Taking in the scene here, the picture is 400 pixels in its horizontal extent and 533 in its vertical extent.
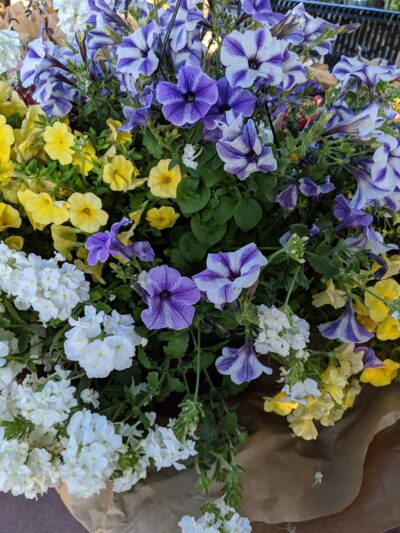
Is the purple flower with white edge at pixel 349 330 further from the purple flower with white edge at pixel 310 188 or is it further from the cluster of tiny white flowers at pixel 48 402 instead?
the cluster of tiny white flowers at pixel 48 402

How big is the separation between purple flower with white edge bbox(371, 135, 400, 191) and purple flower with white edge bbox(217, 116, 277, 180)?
0.32ft

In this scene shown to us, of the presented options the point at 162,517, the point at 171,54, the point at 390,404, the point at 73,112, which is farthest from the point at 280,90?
the point at 162,517

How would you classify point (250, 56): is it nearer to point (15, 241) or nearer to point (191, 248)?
point (191, 248)

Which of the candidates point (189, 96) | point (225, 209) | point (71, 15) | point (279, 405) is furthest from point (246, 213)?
point (71, 15)

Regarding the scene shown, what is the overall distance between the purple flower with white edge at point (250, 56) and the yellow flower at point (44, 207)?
0.21 meters

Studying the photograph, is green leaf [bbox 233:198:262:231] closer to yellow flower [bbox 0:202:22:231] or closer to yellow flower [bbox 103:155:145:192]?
yellow flower [bbox 103:155:145:192]

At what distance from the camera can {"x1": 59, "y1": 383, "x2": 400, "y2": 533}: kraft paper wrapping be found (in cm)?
61

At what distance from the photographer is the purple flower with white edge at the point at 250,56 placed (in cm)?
51

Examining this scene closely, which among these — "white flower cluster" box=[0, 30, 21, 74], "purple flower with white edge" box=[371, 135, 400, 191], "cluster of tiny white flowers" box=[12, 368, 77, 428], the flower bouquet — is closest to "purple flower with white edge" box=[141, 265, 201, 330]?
the flower bouquet

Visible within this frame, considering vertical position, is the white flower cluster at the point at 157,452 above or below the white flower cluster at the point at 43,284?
below

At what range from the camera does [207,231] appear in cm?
58

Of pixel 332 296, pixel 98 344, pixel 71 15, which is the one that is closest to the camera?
pixel 98 344

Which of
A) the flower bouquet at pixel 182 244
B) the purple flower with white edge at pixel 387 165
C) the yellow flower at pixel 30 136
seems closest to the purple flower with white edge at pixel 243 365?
the flower bouquet at pixel 182 244

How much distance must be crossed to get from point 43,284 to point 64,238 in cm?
10
